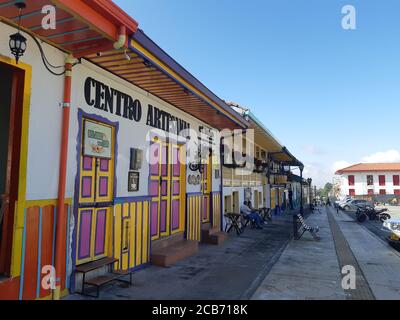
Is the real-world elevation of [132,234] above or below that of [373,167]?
below

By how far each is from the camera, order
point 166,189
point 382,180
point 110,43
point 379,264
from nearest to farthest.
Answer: point 110,43, point 379,264, point 166,189, point 382,180

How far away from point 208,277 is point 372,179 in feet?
215

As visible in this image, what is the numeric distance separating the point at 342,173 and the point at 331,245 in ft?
197

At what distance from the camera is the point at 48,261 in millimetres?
4469

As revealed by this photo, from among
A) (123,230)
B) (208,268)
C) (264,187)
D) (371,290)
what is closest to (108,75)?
(123,230)

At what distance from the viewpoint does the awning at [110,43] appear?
3.71 m

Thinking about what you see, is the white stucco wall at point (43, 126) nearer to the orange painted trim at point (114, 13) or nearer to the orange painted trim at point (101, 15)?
the orange painted trim at point (101, 15)

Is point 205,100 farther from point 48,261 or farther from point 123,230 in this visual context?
point 48,261

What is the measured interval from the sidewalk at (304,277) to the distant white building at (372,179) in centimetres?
5952

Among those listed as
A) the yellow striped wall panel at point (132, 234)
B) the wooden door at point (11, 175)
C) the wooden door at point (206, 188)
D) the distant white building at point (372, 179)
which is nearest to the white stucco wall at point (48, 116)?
the wooden door at point (11, 175)

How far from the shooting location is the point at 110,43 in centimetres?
456

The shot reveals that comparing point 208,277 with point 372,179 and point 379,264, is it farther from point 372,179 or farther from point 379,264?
point 372,179

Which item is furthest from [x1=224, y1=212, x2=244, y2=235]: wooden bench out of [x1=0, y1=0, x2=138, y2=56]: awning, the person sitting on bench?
[x1=0, y1=0, x2=138, y2=56]: awning

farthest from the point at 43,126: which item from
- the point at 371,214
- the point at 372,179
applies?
the point at 372,179
